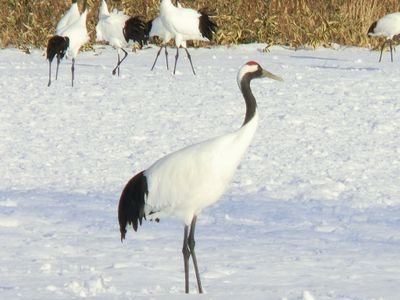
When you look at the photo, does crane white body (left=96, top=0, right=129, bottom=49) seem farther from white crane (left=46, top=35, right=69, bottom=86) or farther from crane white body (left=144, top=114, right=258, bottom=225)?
crane white body (left=144, top=114, right=258, bottom=225)

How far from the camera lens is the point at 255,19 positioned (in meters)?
19.2

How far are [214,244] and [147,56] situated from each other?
1176cm

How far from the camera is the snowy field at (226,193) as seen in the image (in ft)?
19.8

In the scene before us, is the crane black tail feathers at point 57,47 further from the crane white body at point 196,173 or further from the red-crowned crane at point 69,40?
the crane white body at point 196,173

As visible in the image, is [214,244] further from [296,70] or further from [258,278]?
[296,70]

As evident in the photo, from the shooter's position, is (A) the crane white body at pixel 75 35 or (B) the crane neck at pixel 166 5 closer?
(A) the crane white body at pixel 75 35

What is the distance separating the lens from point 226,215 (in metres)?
7.67

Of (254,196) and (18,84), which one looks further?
(18,84)

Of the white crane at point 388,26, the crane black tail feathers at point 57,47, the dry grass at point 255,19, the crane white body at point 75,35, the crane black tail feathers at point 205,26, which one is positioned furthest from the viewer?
the dry grass at point 255,19

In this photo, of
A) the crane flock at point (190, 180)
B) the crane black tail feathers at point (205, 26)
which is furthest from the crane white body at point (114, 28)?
the crane flock at point (190, 180)

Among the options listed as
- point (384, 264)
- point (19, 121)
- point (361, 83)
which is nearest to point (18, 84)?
point (19, 121)

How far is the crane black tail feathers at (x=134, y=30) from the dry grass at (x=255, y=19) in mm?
2483

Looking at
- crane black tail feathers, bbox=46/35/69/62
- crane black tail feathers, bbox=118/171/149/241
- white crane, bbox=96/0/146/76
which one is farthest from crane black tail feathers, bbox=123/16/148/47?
crane black tail feathers, bbox=118/171/149/241

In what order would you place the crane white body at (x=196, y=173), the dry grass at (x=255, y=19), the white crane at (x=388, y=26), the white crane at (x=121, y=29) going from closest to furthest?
the crane white body at (x=196, y=173), the white crane at (x=121, y=29), the white crane at (x=388, y=26), the dry grass at (x=255, y=19)
